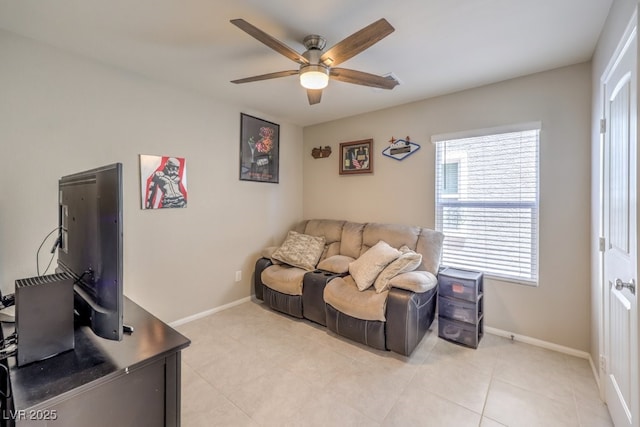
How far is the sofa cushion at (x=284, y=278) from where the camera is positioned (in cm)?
296

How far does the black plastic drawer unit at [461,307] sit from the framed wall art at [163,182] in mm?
2698

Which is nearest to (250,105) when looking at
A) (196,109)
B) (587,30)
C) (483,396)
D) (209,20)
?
(196,109)

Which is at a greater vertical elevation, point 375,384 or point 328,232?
point 328,232

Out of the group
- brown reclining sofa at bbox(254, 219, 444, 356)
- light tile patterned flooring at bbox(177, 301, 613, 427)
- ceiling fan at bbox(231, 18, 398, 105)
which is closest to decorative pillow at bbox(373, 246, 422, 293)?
brown reclining sofa at bbox(254, 219, 444, 356)

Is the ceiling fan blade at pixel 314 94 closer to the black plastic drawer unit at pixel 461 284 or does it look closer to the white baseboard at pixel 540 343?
the black plastic drawer unit at pixel 461 284

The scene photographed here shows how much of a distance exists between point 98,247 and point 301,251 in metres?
2.41

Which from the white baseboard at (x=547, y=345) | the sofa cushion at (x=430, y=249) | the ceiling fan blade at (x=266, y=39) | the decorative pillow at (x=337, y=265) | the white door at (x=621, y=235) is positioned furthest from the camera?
the decorative pillow at (x=337, y=265)

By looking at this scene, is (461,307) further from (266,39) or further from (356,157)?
(266,39)

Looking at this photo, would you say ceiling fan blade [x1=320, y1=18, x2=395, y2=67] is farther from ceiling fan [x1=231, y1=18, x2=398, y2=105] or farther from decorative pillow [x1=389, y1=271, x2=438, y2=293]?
decorative pillow [x1=389, y1=271, x2=438, y2=293]

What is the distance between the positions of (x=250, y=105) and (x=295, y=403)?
9.91 feet

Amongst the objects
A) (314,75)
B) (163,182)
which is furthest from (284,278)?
(314,75)

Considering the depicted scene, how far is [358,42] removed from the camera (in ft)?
5.30

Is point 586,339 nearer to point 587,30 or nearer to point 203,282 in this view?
point 587,30

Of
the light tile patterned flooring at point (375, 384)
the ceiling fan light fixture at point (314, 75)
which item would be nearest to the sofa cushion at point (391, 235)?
the light tile patterned flooring at point (375, 384)
